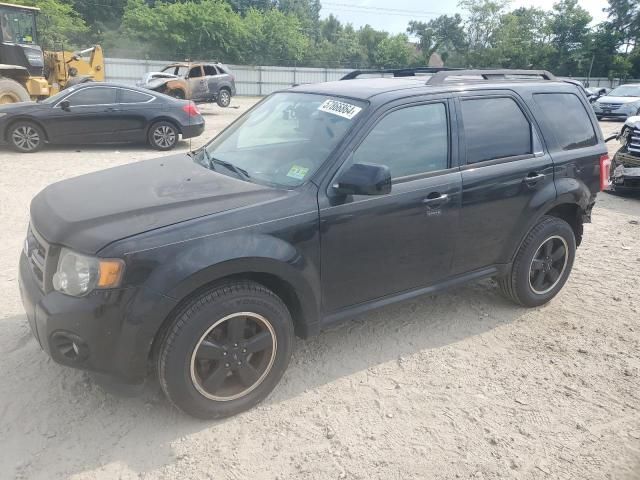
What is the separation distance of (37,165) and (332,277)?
8.31 meters

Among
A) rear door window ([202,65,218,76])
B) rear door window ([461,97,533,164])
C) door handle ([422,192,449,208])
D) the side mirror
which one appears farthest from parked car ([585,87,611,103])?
the side mirror

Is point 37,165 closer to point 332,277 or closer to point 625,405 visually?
point 332,277

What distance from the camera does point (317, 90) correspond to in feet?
12.5

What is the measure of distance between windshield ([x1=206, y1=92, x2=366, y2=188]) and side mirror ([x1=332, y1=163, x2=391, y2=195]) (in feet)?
0.79

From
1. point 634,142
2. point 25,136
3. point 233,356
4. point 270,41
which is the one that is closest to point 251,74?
point 270,41

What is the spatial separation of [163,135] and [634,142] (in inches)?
357

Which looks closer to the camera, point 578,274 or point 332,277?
point 332,277

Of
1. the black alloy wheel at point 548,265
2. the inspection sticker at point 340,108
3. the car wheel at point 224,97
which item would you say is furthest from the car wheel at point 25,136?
the car wheel at point 224,97

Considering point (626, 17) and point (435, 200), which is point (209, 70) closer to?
point (435, 200)

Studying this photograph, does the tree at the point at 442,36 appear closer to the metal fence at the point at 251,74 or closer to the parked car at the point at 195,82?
the metal fence at the point at 251,74

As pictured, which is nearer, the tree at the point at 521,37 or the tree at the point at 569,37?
the tree at the point at 569,37

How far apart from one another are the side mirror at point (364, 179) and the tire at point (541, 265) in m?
1.74

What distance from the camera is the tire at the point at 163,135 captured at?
11375 millimetres

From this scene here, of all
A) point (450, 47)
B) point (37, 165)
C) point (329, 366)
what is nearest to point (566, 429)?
point (329, 366)
